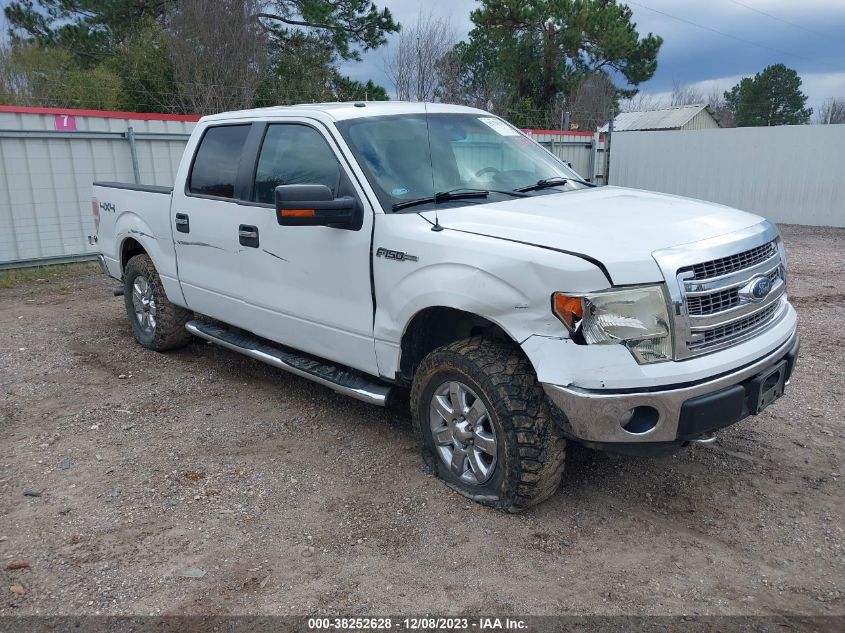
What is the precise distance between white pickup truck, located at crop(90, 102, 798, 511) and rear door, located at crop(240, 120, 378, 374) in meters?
0.01

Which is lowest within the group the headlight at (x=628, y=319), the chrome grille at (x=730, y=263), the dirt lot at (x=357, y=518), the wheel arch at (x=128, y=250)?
the dirt lot at (x=357, y=518)

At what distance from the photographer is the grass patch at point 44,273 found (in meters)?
9.80

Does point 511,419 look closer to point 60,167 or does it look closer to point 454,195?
point 454,195

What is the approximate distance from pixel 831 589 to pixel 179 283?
476 cm

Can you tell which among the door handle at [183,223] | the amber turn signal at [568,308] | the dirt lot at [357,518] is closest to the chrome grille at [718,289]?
the amber turn signal at [568,308]

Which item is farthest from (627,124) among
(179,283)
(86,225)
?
(179,283)

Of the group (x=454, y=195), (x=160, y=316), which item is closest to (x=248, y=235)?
(x=454, y=195)

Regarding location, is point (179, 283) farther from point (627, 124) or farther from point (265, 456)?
point (627, 124)

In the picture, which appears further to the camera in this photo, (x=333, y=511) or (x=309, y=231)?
(x=309, y=231)

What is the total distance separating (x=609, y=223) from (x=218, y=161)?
10.0 feet

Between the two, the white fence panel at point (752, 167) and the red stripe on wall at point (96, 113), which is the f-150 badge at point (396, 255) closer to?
the red stripe on wall at point (96, 113)

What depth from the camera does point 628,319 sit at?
3084 millimetres

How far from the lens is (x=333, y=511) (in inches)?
146

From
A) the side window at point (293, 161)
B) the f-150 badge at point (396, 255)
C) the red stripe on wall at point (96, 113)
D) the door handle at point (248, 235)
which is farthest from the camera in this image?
the red stripe on wall at point (96, 113)
